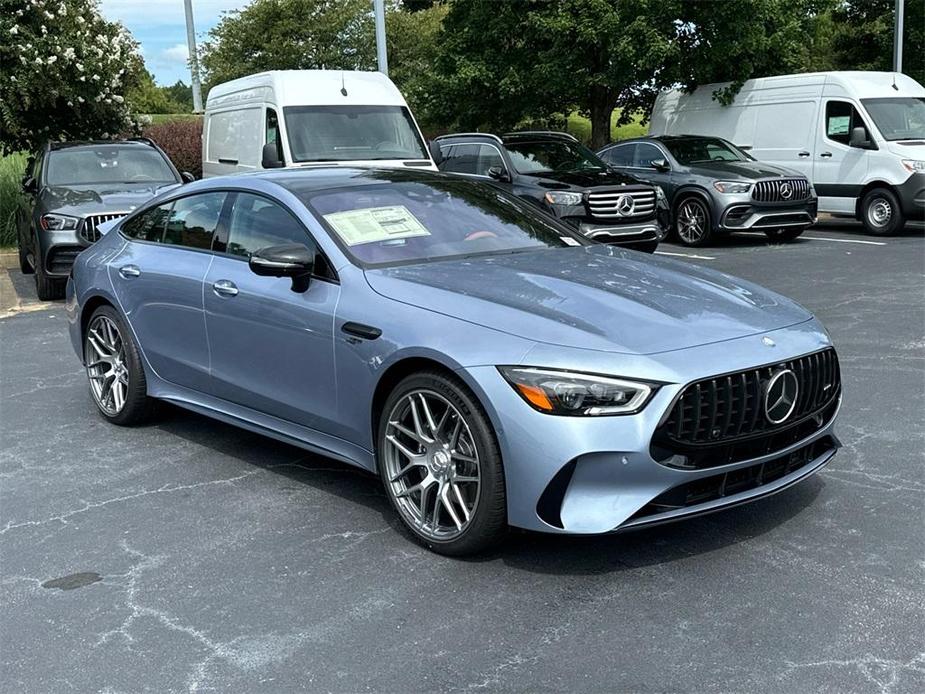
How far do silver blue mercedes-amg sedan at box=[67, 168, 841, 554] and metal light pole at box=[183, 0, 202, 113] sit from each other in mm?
31394

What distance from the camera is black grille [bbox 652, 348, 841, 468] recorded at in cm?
376

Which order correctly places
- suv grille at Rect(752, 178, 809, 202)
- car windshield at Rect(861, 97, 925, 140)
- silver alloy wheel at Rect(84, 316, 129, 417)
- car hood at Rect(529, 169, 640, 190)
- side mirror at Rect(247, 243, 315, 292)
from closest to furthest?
side mirror at Rect(247, 243, 315, 292), silver alloy wheel at Rect(84, 316, 129, 417), car hood at Rect(529, 169, 640, 190), suv grille at Rect(752, 178, 809, 202), car windshield at Rect(861, 97, 925, 140)

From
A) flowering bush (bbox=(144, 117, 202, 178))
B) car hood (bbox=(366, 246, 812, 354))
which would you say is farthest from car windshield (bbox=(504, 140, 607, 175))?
flowering bush (bbox=(144, 117, 202, 178))

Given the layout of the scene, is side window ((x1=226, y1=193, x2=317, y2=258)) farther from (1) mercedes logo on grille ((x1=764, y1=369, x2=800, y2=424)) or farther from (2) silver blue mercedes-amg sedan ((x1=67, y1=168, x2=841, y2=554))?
(1) mercedes logo on grille ((x1=764, y1=369, x2=800, y2=424))

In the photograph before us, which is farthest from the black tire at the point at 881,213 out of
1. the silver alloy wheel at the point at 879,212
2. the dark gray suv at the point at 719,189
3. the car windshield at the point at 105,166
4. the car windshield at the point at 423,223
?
the car windshield at the point at 423,223

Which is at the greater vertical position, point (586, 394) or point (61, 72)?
point (61, 72)

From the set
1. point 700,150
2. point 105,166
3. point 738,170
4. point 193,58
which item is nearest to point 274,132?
point 105,166

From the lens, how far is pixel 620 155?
17156 mm

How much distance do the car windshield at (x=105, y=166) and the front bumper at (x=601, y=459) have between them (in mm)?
9740

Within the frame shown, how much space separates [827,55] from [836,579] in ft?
98.9

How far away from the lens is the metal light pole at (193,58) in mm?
35406

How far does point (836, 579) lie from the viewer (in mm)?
3865

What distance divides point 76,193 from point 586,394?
968cm

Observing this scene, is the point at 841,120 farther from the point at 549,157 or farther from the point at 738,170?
the point at 549,157
